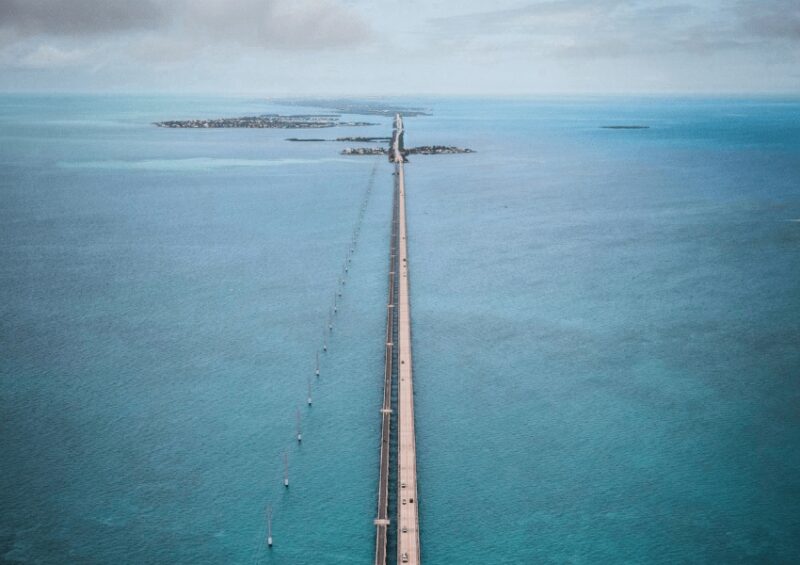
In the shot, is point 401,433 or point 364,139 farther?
point 364,139

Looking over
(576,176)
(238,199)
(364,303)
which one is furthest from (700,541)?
(576,176)

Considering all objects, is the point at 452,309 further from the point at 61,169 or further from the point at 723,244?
Answer: the point at 61,169

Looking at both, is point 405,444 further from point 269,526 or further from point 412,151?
point 412,151

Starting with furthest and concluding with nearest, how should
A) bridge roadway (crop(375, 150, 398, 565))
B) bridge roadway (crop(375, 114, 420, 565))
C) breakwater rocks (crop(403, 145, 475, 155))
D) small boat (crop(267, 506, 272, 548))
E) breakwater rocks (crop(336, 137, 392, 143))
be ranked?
breakwater rocks (crop(336, 137, 392, 143)), breakwater rocks (crop(403, 145, 475, 155)), small boat (crop(267, 506, 272, 548)), bridge roadway (crop(375, 150, 398, 565)), bridge roadway (crop(375, 114, 420, 565))

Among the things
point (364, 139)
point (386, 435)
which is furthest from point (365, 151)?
point (386, 435)

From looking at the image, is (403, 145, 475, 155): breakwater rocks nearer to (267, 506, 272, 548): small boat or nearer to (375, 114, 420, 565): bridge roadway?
(375, 114, 420, 565): bridge roadway

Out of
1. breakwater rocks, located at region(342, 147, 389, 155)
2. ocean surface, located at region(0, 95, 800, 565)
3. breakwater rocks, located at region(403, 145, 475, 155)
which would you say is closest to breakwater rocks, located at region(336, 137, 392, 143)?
breakwater rocks, located at region(342, 147, 389, 155)

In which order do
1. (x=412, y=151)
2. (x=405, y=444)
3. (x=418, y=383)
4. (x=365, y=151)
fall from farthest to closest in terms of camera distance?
(x=412, y=151), (x=365, y=151), (x=418, y=383), (x=405, y=444)

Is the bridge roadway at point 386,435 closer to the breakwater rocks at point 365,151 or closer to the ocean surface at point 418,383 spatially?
the ocean surface at point 418,383

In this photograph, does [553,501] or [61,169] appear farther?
[61,169]
